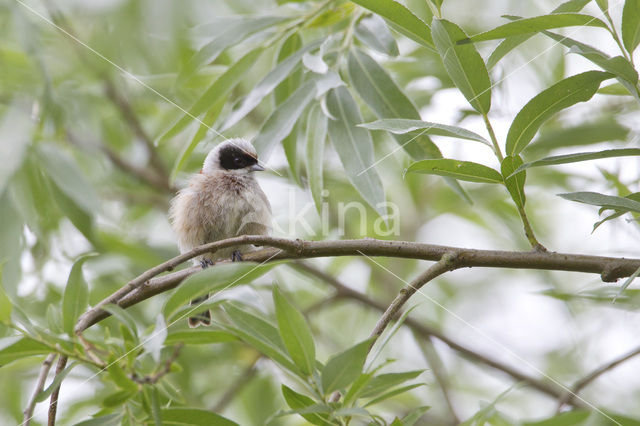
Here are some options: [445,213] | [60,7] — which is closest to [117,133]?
[60,7]

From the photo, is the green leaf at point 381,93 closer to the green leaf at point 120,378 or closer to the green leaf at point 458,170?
the green leaf at point 458,170

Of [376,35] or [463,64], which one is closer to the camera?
[463,64]

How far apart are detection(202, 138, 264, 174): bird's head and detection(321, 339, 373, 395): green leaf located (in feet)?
6.86

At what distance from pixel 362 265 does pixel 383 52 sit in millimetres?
2518

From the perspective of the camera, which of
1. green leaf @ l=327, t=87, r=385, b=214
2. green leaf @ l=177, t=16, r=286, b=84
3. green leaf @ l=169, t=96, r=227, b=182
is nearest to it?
green leaf @ l=327, t=87, r=385, b=214

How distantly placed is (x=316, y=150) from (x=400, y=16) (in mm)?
651

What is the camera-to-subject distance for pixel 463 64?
1758 millimetres

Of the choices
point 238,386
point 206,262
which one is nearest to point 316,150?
point 206,262

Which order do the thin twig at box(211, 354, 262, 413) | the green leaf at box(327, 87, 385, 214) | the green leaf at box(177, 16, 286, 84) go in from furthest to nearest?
the thin twig at box(211, 354, 262, 413)
the green leaf at box(177, 16, 286, 84)
the green leaf at box(327, 87, 385, 214)

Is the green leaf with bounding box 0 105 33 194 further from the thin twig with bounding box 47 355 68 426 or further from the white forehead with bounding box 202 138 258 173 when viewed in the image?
the thin twig with bounding box 47 355 68 426

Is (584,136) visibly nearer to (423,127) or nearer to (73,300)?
(423,127)

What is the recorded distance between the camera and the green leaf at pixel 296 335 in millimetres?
1603

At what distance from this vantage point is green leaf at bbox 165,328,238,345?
1.75m

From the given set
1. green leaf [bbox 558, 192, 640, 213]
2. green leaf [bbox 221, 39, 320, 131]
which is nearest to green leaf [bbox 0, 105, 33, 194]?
green leaf [bbox 221, 39, 320, 131]
